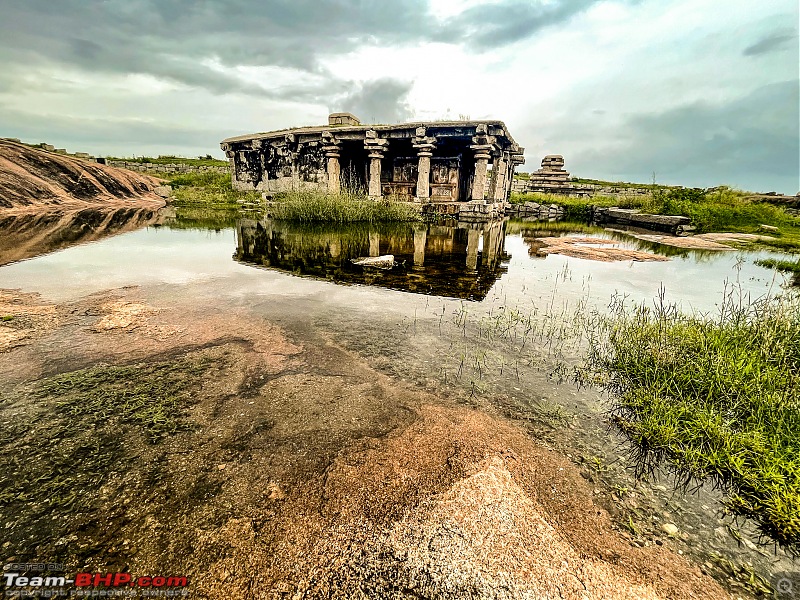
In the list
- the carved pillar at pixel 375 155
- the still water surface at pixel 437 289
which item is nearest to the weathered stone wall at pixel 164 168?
the carved pillar at pixel 375 155

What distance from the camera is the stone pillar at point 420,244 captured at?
24.5 feet

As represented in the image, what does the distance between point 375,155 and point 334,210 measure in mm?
5272

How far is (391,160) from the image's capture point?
62.4 ft

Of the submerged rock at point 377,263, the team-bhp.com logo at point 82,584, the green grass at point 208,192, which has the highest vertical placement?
the green grass at point 208,192

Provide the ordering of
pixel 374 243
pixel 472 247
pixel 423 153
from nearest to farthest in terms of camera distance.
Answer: pixel 374 243 < pixel 472 247 < pixel 423 153

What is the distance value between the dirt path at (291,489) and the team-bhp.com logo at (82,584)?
1.5 inches

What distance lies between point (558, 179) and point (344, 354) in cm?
3086

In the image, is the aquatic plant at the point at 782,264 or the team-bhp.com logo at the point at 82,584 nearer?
the team-bhp.com logo at the point at 82,584

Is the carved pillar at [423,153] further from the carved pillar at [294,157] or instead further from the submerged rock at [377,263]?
the submerged rock at [377,263]

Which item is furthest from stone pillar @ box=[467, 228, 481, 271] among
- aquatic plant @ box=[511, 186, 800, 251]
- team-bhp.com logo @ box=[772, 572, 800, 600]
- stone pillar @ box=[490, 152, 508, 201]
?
aquatic plant @ box=[511, 186, 800, 251]

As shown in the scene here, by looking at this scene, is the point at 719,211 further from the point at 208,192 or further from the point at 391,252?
the point at 208,192

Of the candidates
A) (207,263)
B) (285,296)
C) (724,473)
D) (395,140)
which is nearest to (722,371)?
(724,473)

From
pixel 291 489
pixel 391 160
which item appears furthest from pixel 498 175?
pixel 291 489

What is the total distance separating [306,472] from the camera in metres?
1.97
